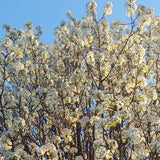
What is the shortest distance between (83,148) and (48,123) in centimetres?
141

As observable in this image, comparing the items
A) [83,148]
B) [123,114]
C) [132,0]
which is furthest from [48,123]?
[132,0]

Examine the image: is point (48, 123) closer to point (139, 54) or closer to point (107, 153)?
point (107, 153)

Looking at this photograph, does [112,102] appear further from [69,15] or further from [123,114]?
[69,15]

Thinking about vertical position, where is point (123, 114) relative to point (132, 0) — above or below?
below

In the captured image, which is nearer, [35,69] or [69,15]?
[35,69]

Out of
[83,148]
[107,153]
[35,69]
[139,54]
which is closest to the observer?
[107,153]

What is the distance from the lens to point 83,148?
754 centimetres

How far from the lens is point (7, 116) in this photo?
6777 mm

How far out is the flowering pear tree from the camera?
548cm

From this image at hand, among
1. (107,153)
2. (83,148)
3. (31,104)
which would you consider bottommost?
(107,153)

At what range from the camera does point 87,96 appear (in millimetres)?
6688

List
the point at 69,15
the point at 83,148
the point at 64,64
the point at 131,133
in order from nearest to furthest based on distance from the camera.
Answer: the point at 131,133 < the point at 83,148 < the point at 64,64 < the point at 69,15

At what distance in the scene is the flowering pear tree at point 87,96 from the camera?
5478 mm

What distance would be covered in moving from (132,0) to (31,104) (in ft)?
13.4
